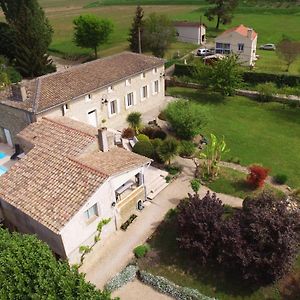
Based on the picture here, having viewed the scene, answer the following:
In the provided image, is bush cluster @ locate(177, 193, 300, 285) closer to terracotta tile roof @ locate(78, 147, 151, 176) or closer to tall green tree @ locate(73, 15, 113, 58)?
terracotta tile roof @ locate(78, 147, 151, 176)

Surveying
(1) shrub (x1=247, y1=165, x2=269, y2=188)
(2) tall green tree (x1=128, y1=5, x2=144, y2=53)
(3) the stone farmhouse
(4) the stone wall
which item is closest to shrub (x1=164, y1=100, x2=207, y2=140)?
(3) the stone farmhouse

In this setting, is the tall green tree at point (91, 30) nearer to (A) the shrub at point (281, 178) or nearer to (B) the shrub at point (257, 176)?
(B) the shrub at point (257, 176)

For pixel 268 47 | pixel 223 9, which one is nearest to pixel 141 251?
pixel 268 47

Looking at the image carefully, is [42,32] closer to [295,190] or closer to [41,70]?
[41,70]

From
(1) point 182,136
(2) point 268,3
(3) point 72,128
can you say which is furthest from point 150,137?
(2) point 268,3

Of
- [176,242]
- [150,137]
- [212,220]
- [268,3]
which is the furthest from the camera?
[268,3]

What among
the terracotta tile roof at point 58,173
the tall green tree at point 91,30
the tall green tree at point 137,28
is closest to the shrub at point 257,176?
the terracotta tile roof at point 58,173

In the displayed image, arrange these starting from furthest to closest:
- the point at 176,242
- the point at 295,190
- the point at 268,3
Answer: the point at 268,3
the point at 295,190
the point at 176,242
